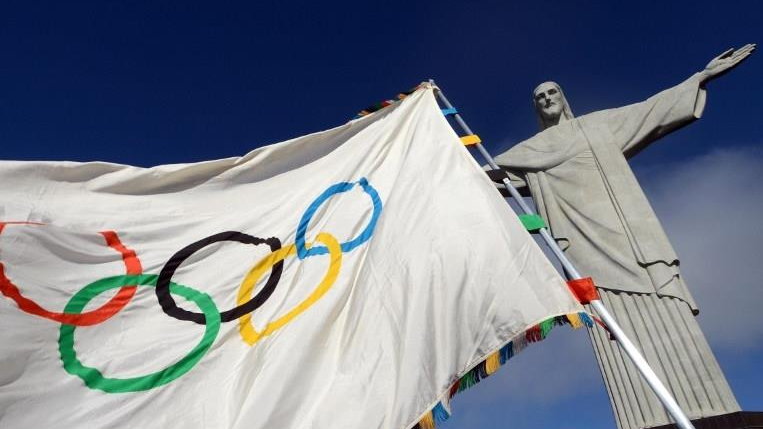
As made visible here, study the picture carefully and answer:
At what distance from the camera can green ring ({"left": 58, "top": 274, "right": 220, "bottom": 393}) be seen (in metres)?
3.89

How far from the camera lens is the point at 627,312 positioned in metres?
5.38

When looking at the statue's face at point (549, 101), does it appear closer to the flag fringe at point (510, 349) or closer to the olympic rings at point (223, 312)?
the olympic rings at point (223, 312)

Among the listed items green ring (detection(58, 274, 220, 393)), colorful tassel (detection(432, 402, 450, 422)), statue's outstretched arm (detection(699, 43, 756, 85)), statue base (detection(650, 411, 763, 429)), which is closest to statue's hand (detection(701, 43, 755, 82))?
statue's outstretched arm (detection(699, 43, 756, 85))

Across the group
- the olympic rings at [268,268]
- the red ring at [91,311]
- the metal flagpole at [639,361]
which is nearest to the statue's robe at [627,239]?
the metal flagpole at [639,361]

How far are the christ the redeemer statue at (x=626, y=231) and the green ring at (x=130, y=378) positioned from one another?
3.80 meters

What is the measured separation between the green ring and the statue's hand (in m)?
5.75

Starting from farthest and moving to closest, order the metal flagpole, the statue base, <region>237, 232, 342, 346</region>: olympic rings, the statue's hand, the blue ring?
the statue's hand < the blue ring < <region>237, 232, 342, 346</region>: olympic rings < the statue base < the metal flagpole

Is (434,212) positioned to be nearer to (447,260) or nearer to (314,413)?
(447,260)

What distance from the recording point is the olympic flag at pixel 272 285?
3.57 meters

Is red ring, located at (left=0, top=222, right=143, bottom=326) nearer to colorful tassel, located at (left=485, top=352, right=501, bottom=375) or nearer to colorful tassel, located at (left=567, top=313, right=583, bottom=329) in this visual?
colorful tassel, located at (left=485, top=352, right=501, bottom=375)

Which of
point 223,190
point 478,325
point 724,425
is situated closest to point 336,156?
point 223,190

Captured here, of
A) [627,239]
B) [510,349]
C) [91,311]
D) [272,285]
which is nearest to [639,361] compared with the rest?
[510,349]

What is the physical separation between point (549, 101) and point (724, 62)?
195 cm

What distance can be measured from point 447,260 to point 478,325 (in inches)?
23.0
